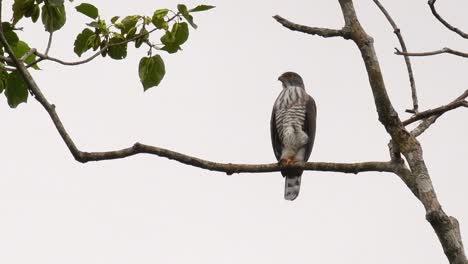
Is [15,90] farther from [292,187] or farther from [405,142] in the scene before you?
[292,187]

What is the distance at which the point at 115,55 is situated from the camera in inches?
141

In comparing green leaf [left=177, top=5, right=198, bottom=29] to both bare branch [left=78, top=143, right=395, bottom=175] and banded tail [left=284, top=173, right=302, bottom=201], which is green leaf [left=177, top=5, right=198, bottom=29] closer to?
bare branch [left=78, top=143, right=395, bottom=175]

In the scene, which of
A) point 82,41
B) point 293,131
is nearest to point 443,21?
point 82,41

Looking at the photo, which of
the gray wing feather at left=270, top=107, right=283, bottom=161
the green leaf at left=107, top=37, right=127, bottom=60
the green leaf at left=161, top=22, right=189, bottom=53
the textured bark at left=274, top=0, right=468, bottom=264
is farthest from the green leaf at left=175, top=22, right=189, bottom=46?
the gray wing feather at left=270, top=107, right=283, bottom=161

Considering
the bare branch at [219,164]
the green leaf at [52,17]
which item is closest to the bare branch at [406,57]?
the bare branch at [219,164]

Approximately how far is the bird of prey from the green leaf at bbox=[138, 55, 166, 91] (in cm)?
439

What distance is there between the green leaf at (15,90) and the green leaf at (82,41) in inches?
11.5

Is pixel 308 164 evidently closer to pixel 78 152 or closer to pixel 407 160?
pixel 407 160

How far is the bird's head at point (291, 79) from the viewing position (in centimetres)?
894

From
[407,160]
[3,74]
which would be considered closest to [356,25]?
[407,160]

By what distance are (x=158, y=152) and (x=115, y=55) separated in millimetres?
591

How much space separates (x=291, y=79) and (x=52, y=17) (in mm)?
5821

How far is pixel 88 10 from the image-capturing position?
3.41 meters

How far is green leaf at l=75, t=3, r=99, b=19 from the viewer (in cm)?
338
